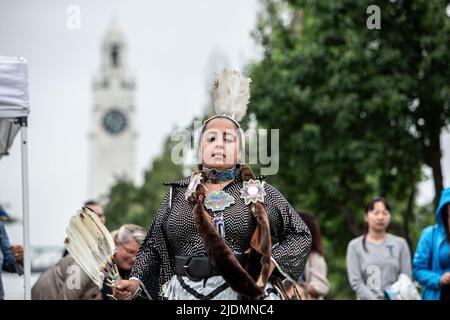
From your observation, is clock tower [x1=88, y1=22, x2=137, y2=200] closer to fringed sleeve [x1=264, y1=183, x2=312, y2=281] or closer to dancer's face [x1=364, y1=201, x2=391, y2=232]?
dancer's face [x1=364, y1=201, x2=391, y2=232]

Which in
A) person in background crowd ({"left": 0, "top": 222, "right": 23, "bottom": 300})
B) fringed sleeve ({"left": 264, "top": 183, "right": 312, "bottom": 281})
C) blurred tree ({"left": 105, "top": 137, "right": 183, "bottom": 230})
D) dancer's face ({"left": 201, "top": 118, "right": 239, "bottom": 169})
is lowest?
blurred tree ({"left": 105, "top": 137, "right": 183, "bottom": 230})

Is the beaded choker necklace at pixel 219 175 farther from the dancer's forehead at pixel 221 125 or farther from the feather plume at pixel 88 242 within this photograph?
the feather plume at pixel 88 242

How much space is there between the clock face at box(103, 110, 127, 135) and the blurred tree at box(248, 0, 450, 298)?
106m

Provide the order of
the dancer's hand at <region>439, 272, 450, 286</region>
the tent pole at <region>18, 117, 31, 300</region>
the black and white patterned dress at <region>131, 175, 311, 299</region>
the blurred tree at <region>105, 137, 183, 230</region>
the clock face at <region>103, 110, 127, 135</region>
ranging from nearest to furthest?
1. the black and white patterned dress at <region>131, 175, 311, 299</region>
2. the tent pole at <region>18, 117, 31, 300</region>
3. the dancer's hand at <region>439, 272, 450, 286</region>
4. the blurred tree at <region>105, 137, 183, 230</region>
5. the clock face at <region>103, 110, 127, 135</region>

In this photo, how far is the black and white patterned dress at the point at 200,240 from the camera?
6.77 metres

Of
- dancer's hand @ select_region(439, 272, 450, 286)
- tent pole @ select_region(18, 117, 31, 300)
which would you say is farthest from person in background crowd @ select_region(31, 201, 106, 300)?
dancer's hand @ select_region(439, 272, 450, 286)

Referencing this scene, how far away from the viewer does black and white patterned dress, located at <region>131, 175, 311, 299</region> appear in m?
6.77

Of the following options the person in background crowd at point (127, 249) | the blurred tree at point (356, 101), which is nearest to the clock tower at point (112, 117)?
the blurred tree at point (356, 101)

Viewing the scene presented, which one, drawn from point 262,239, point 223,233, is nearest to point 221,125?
point 223,233

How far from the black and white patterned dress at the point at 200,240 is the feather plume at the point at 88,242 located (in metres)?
0.33

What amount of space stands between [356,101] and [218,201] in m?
13.3

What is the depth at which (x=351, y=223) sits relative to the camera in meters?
21.9
